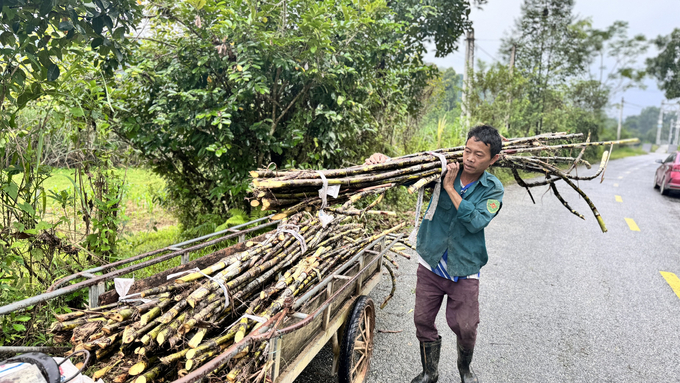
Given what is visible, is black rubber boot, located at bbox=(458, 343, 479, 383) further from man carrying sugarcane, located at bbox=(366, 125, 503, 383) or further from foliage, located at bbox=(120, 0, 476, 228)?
foliage, located at bbox=(120, 0, 476, 228)

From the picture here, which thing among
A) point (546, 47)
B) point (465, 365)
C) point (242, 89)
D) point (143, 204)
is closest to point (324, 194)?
point (465, 365)

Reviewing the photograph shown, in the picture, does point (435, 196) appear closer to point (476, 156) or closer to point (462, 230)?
point (462, 230)

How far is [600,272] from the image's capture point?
570cm

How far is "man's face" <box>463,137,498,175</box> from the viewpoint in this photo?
2.65 meters

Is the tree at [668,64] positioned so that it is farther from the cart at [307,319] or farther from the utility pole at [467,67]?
the cart at [307,319]

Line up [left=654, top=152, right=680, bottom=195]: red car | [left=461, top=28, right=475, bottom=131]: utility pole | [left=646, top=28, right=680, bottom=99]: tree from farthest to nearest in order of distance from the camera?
[left=646, top=28, right=680, bottom=99]: tree
[left=461, top=28, right=475, bottom=131]: utility pole
[left=654, top=152, right=680, bottom=195]: red car

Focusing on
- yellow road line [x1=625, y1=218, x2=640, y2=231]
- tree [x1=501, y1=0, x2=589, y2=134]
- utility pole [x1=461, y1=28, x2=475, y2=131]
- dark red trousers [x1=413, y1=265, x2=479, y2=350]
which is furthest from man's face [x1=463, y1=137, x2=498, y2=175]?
tree [x1=501, y1=0, x2=589, y2=134]

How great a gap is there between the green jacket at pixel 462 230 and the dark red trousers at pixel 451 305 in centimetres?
14

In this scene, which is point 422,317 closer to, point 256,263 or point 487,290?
point 256,263

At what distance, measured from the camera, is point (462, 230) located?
2.88 metres

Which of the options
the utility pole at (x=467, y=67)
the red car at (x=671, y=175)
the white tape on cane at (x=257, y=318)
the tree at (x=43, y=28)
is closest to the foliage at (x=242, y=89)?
the tree at (x=43, y=28)

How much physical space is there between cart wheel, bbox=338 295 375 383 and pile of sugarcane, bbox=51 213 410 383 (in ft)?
1.37

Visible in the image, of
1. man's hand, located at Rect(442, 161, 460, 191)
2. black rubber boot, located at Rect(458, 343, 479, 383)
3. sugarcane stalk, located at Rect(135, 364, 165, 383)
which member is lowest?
black rubber boot, located at Rect(458, 343, 479, 383)

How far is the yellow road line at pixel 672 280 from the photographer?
16.9ft
